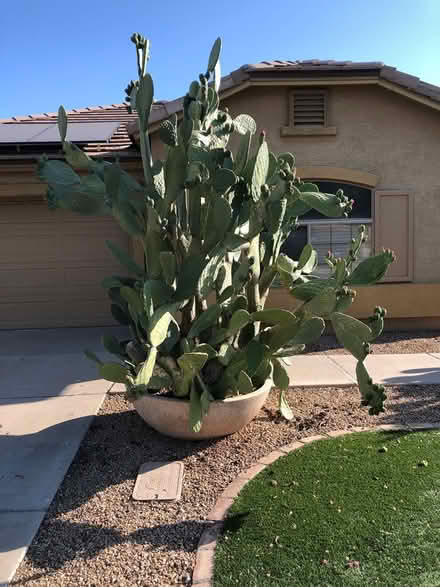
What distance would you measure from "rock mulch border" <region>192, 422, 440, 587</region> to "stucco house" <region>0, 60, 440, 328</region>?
4.27m

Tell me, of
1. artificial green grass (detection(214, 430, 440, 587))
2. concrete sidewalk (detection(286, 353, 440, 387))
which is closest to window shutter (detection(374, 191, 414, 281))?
concrete sidewalk (detection(286, 353, 440, 387))

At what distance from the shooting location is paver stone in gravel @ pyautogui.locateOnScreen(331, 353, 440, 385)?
601 cm

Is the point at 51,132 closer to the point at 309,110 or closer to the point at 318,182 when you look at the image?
the point at 309,110

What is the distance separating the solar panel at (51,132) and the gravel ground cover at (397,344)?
4.87m

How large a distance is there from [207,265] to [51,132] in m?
6.42

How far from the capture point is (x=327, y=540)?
2965mm

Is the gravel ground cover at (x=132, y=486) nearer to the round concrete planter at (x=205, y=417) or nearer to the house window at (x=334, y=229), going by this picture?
the round concrete planter at (x=205, y=417)

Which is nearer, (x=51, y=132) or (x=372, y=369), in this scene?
(x=372, y=369)

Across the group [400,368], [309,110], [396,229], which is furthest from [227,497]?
[309,110]

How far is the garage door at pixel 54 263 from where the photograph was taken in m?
9.30

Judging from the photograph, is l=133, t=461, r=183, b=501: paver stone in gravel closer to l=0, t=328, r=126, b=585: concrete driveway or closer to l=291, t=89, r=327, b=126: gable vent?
l=0, t=328, r=126, b=585: concrete driveway

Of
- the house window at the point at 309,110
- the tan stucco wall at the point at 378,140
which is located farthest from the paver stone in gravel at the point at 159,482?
the house window at the point at 309,110

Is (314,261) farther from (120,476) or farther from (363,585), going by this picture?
(363,585)

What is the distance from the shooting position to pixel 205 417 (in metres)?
4.15
